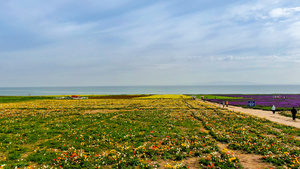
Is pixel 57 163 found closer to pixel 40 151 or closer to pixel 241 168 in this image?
pixel 40 151

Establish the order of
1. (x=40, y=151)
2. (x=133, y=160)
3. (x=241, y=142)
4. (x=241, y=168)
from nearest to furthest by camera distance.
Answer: (x=241, y=168), (x=133, y=160), (x=40, y=151), (x=241, y=142)

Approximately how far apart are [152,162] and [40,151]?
8702 millimetres

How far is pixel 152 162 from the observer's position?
10.8 m

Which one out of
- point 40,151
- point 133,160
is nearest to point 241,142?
point 133,160

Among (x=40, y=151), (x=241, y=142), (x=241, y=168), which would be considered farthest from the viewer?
(x=241, y=142)

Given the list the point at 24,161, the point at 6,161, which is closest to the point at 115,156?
the point at 24,161

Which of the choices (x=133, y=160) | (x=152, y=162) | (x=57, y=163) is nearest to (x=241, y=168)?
(x=152, y=162)

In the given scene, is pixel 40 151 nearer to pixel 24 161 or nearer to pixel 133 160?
pixel 24 161

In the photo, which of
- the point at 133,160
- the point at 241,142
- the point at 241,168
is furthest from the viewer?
the point at 241,142

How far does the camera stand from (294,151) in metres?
12.4

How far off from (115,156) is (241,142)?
11308mm

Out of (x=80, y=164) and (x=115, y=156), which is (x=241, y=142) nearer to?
(x=115, y=156)

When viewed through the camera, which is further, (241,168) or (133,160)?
(133,160)

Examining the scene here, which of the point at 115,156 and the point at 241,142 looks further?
the point at 241,142
